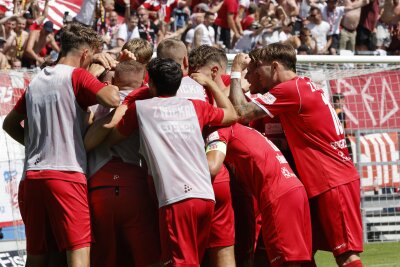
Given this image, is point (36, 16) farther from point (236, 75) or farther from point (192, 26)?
point (236, 75)

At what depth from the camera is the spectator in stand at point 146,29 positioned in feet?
67.6

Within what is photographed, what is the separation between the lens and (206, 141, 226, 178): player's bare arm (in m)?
7.67

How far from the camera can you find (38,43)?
18750mm

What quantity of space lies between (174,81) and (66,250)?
61.6 inches

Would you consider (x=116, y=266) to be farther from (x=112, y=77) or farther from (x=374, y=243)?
(x=374, y=243)

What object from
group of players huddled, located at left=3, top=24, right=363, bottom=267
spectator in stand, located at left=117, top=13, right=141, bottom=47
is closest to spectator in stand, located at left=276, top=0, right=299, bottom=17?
spectator in stand, located at left=117, top=13, right=141, bottom=47

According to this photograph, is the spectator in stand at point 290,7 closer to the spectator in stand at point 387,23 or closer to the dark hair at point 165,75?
the spectator in stand at point 387,23

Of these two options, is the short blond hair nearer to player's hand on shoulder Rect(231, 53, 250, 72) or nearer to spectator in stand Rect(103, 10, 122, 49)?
player's hand on shoulder Rect(231, 53, 250, 72)

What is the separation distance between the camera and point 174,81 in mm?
7449

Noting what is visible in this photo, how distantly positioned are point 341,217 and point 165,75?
191 centimetres

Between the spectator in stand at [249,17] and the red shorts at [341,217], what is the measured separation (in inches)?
572

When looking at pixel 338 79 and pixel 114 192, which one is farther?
pixel 338 79

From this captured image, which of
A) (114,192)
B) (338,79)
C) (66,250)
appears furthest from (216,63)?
(338,79)

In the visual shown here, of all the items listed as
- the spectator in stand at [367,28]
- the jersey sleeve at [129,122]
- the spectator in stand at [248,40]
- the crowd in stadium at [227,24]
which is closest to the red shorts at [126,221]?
the jersey sleeve at [129,122]
